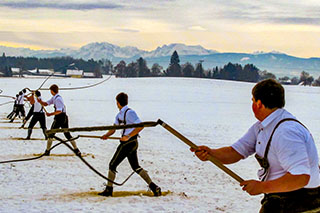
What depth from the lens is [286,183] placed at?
11.9ft

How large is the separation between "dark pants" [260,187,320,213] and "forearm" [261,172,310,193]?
260 millimetres

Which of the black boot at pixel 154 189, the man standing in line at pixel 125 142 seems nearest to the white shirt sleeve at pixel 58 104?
the man standing in line at pixel 125 142

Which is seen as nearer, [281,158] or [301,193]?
[281,158]

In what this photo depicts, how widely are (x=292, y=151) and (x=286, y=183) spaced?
0.79ft

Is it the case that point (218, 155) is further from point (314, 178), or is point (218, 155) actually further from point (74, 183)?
point (74, 183)

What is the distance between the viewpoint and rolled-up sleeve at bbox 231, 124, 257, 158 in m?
4.35

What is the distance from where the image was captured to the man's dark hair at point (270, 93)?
385 centimetres

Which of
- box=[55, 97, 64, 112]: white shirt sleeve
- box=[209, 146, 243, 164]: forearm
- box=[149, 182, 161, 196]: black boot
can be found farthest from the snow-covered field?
box=[209, 146, 243, 164]: forearm

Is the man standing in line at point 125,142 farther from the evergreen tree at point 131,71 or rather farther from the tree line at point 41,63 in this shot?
the evergreen tree at point 131,71

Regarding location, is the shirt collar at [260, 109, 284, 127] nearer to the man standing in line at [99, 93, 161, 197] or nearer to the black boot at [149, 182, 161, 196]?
the man standing in line at [99, 93, 161, 197]

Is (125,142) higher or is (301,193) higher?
(301,193)

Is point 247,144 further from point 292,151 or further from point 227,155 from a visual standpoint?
point 292,151

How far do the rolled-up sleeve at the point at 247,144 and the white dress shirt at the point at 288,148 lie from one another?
0.20 meters

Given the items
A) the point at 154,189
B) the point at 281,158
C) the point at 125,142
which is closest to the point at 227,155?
the point at 281,158
